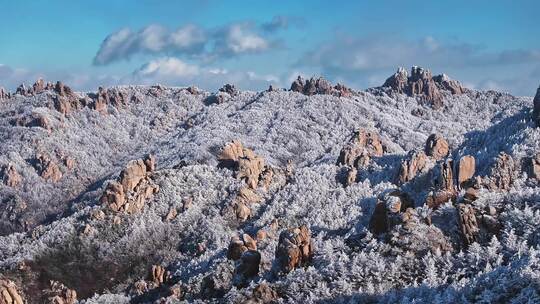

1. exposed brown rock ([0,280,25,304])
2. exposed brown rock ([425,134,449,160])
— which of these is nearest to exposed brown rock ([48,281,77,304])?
exposed brown rock ([0,280,25,304])

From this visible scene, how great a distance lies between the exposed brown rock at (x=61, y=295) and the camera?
120 m

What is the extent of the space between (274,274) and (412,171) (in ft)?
305

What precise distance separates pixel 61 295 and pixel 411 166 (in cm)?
8621

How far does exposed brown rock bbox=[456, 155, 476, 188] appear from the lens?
114 metres

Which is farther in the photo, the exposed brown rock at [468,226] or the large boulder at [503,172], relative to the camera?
the large boulder at [503,172]

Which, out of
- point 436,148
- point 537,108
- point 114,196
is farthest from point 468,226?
point 436,148

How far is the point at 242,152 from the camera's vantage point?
19688 cm

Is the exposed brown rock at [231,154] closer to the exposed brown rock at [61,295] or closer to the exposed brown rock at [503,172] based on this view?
the exposed brown rock at [61,295]

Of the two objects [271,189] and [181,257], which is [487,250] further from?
[271,189]

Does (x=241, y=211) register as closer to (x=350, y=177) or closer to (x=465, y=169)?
(x=350, y=177)

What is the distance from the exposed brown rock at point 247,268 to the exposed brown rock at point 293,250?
3811 millimetres

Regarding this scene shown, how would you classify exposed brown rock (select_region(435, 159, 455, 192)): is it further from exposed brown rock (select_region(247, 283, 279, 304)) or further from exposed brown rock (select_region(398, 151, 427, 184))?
exposed brown rock (select_region(247, 283, 279, 304))

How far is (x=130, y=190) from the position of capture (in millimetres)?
162750

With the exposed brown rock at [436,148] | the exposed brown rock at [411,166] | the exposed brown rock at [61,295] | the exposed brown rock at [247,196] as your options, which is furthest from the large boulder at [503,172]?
the exposed brown rock at [61,295]
